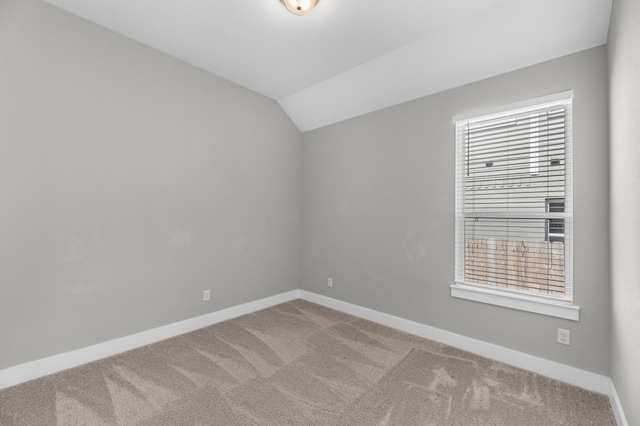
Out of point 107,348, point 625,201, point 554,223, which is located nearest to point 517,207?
point 554,223

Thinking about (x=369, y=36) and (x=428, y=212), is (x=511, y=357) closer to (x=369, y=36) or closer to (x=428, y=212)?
(x=428, y=212)

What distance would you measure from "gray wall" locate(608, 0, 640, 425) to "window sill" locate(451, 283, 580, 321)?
271mm

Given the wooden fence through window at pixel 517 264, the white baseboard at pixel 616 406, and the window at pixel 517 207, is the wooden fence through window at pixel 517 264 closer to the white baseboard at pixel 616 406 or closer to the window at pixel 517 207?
the window at pixel 517 207

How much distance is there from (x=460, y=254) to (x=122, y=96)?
11.1 ft

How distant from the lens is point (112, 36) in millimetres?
2461

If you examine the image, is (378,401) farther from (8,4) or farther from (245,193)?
(8,4)

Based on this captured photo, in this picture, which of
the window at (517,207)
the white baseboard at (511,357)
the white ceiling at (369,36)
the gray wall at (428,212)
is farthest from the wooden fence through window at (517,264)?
the white ceiling at (369,36)

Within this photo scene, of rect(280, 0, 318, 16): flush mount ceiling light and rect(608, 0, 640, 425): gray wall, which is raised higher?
rect(280, 0, 318, 16): flush mount ceiling light

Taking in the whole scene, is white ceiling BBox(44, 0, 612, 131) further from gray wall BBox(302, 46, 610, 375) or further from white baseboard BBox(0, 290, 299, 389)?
white baseboard BBox(0, 290, 299, 389)

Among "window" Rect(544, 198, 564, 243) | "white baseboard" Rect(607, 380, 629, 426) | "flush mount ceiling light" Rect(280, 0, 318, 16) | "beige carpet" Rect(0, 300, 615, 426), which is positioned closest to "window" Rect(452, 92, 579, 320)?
"window" Rect(544, 198, 564, 243)

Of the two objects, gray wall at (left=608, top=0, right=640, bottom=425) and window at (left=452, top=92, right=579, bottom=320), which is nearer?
gray wall at (left=608, top=0, right=640, bottom=425)

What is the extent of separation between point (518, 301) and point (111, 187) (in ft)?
11.6

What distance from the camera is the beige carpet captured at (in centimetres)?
175

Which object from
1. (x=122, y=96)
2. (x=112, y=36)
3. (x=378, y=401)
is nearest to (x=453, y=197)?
(x=378, y=401)
